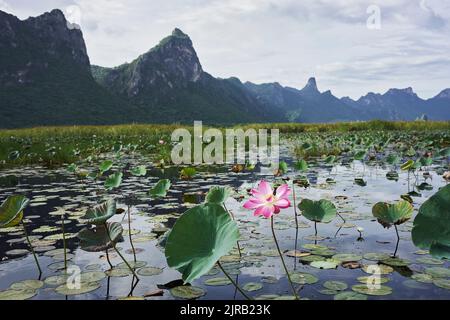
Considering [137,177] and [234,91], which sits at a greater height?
[234,91]

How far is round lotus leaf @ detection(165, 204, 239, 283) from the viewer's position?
1941 millimetres

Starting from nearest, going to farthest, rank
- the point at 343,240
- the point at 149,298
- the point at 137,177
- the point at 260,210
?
the point at 260,210 < the point at 149,298 < the point at 343,240 < the point at 137,177

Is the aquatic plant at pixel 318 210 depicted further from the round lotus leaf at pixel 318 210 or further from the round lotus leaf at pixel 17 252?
the round lotus leaf at pixel 17 252

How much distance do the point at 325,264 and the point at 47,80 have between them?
316 ft

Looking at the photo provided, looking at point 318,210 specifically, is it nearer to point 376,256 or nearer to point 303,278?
point 376,256

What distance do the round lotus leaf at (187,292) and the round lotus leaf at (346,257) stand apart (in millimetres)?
→ 1106

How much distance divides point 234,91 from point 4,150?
174 meters

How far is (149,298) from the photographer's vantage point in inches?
94.9

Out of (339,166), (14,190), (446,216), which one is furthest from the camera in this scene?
(339,166)

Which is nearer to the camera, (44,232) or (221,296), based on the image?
(221,296)

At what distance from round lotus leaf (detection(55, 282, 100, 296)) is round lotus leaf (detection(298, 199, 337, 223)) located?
5.82ft

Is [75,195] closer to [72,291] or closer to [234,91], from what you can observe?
[72,291]

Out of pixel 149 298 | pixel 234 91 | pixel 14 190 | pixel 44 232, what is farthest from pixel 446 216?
pixel 234 91

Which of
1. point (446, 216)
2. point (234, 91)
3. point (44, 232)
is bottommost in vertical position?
point (44, 232)
